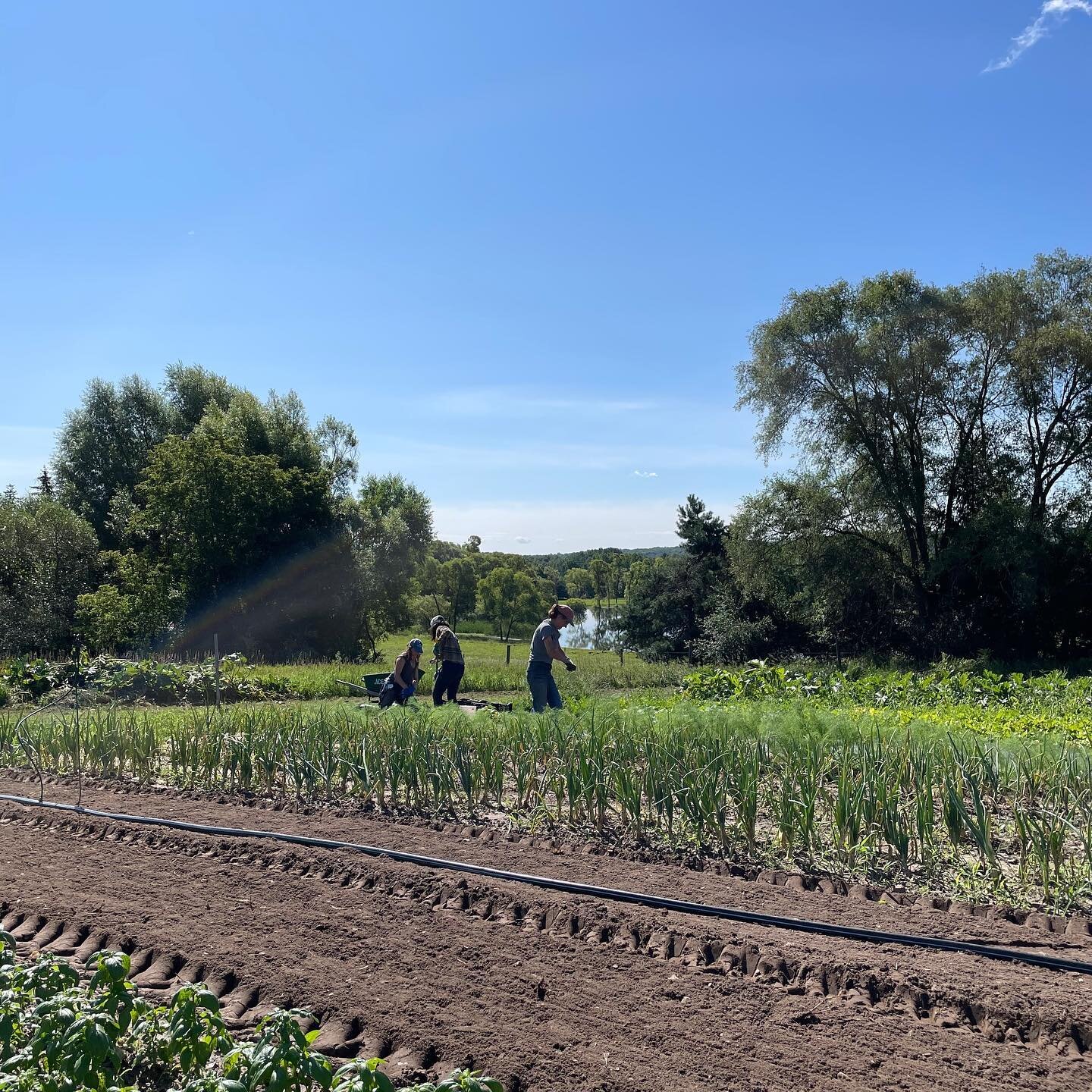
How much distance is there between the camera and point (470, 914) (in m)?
4.03

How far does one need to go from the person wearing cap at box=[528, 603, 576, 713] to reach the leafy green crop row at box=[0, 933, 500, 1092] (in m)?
5.87

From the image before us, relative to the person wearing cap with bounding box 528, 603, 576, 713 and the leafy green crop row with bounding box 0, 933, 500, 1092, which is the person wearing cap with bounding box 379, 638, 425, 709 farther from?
the leafy green crop row with bounding box 0, 933, 500, 1092

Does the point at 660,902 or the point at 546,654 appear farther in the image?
the point at 546,654

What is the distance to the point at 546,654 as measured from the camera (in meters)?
9.06

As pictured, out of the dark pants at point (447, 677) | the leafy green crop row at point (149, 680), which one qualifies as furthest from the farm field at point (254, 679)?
the dark pants at point (447, 677)

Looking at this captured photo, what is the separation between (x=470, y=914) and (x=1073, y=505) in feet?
70.9

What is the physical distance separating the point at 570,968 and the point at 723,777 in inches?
83.2

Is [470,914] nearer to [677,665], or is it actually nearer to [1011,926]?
[1011,926]

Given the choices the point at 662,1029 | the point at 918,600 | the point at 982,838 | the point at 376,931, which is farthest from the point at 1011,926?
the point at 918,600

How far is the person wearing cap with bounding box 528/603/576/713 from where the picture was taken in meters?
8.90

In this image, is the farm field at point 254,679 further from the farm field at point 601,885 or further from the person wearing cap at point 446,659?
the farm field at point 601,885

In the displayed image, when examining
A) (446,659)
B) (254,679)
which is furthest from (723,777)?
(254,679)

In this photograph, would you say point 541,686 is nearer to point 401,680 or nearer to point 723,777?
point 401,680

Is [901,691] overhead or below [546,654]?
Result: below
